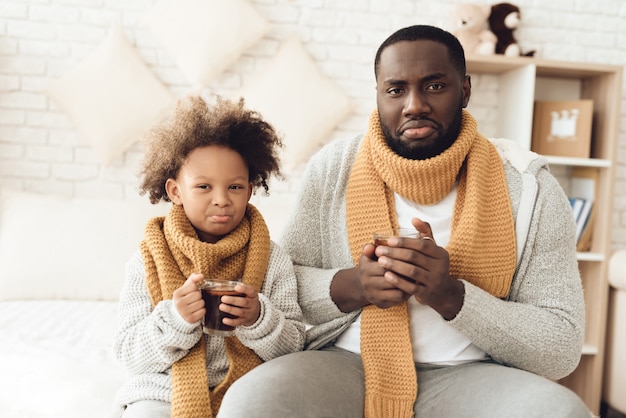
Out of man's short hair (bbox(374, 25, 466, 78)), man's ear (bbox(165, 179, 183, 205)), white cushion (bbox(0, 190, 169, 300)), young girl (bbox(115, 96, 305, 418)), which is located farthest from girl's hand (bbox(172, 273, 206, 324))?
white cushion (bbox(0, 190, 169, 300))

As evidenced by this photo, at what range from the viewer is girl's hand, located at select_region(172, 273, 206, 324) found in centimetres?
129

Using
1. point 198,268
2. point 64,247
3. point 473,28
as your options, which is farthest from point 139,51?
point 198,268

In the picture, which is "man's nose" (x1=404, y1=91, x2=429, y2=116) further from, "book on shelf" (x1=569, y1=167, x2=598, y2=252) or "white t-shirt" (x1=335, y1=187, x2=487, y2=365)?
"book on shelf" (x1=569, y1=167, x2=598, y2=252)

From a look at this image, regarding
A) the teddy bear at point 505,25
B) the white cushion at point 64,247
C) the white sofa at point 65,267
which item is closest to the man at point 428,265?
the white sofa at point 65,267

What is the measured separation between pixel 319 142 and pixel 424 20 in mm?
771

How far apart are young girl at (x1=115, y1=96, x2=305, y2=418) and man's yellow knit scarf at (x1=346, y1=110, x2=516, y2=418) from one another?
0.61 feet

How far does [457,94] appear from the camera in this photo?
4.98 feet

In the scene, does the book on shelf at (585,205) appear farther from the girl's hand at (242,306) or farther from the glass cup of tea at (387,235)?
the girl's hand at (242,306)

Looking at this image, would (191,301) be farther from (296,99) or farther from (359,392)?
(296,99)

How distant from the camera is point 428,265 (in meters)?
1.30

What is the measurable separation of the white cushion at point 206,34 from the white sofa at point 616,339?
1.89m

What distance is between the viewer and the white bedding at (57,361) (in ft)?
5.23

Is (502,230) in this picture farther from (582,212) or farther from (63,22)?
(63,22)

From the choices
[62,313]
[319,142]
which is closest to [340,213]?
[62,313]
